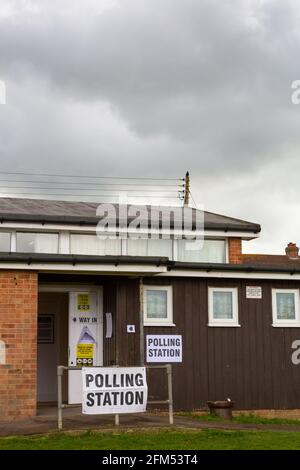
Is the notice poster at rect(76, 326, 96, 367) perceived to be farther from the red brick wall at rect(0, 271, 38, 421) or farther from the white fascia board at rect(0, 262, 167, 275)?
the red brick wall at rect(0, 271, 38, 421)

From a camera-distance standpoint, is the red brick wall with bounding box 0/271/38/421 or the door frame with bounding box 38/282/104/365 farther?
the door frame with bounding box 38/282/104/365

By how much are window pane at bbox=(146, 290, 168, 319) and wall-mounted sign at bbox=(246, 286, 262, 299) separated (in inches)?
75.3

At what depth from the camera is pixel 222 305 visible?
57.2 ft

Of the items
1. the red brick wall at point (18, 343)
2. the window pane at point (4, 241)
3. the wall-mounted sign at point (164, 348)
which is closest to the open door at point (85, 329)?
the wall-mounted sign at point (164, 348)

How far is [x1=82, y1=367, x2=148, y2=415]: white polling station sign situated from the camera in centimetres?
1293

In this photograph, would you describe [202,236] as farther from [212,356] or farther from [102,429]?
[102,429]

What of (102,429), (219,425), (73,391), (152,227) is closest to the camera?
(102,429)

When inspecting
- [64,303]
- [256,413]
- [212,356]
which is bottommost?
[256,413]

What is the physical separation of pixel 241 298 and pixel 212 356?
4.68 ft

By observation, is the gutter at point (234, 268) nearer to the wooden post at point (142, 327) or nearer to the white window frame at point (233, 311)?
the white window frame at point (233, 311)

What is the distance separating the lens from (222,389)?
17078 millimetres

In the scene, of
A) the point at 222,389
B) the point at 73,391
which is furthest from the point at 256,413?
the point at 73,391

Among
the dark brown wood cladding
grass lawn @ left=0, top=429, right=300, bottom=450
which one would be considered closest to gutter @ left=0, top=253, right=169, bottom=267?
the dark brown wood cladding

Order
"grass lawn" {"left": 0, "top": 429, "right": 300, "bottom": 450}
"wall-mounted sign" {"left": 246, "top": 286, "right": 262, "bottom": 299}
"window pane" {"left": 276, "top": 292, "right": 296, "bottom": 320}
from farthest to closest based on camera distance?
"window pane" {"left": 276, "top": 292, "right": 296, "bottom": 320}
"wall-mounted sign" {"left": 246, "top": 286, "right": 262, "bottom": 299}
"grass lawn" {"left": 0, "top": 429, "right": 300, "bottom": 450}
